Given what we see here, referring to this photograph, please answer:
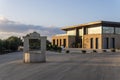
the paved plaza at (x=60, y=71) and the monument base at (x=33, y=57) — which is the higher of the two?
the monument base at (x=33, y=57)

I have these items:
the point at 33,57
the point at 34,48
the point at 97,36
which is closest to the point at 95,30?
the point at 97,36

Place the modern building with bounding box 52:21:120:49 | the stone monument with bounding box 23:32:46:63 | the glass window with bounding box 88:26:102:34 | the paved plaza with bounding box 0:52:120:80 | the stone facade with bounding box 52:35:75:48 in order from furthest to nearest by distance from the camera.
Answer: the stone facade with bounding box 52:35:75:48 < the glass window with bounding box 88:26:102:34 < the modern building with bounding box 52:21:120:49 < the stone monument with bounding box 23:32:46:63 < the paved plaza with bounding box 0:52:120:80

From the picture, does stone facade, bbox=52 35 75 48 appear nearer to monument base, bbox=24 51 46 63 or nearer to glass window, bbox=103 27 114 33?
glass window, bbox=103 27 114 33

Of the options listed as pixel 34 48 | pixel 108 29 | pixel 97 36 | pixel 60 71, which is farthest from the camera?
pixel 108 29

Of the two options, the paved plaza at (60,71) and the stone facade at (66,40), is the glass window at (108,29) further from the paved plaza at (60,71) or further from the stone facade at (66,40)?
the paved plaza at (60,71)

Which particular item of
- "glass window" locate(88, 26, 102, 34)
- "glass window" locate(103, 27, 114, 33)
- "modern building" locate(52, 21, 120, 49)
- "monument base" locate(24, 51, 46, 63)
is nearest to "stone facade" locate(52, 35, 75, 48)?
"modern building" locate(52, 21, 120, 49)

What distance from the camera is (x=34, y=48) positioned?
32312mm

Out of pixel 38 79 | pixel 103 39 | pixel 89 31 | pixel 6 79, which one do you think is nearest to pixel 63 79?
pixel 38 79

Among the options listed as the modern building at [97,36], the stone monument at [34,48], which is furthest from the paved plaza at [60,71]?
the modern building at [97,36]

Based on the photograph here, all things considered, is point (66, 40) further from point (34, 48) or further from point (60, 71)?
point (60, 71)

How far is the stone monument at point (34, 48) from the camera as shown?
31375mm

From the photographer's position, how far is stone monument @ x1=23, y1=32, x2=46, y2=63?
31.4 metres

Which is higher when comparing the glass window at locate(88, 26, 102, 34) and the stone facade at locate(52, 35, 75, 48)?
the glass window at locate(88, 26, 102, 34)

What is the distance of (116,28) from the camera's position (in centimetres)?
12112
